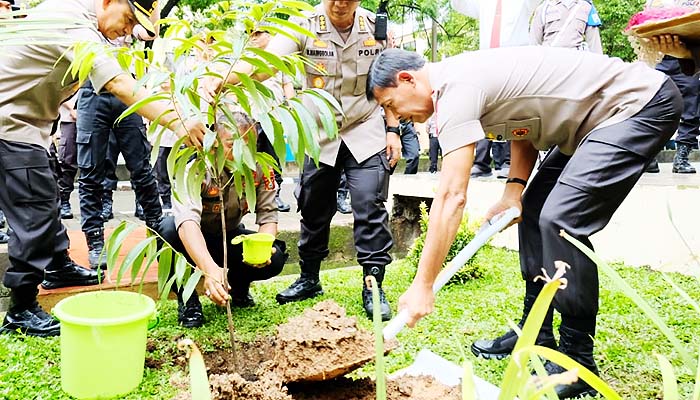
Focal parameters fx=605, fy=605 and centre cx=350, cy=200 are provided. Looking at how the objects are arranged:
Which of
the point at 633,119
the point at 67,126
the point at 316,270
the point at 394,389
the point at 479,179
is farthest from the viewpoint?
the point at 479,179

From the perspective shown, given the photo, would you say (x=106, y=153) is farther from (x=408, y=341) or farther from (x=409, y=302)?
(x=409, y=302)

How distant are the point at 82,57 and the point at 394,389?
4.63ft

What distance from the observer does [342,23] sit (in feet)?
11.3

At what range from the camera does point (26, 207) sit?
2.87 metres

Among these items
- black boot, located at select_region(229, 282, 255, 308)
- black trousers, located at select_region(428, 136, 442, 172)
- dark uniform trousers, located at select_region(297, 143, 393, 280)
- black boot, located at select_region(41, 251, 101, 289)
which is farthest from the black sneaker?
black trousers, located at select_region(428, 136, 442, 172)

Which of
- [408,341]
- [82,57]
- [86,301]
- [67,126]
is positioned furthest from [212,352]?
[67,126]

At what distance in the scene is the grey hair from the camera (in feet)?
7.54

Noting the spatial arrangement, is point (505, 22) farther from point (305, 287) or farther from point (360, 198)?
point (305, 287)

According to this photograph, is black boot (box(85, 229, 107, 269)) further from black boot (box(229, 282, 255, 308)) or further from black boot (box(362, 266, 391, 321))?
black boot (box(362, 266, 391, 321))

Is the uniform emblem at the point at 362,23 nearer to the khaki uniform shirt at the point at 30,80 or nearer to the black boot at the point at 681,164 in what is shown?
the khaki uniform shirt at the point at 30,80

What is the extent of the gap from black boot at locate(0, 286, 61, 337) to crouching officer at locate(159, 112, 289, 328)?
2.06 feet

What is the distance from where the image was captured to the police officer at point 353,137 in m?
3.44

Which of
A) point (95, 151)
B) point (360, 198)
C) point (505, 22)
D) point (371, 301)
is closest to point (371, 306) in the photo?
point (371, 301)

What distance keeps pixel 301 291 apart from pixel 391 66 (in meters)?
→ 1.83
